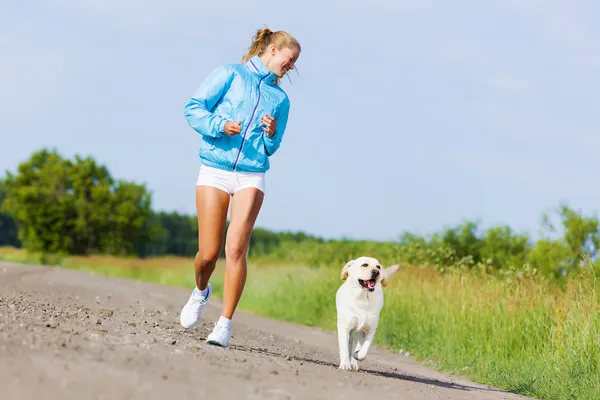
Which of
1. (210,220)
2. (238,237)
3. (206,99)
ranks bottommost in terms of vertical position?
(238,237)

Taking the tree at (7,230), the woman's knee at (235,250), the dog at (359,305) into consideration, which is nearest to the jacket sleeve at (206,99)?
the woman's knee at (235,250)

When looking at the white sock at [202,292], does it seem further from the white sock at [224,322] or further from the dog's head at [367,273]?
the dog's head at [367,273]

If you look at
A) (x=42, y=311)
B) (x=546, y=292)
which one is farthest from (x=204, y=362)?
(x=546, y=292)

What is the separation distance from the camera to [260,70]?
692cm

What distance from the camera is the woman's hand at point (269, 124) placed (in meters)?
6.59

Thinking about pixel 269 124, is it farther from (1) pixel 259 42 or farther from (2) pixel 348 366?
(2) pixel 348 366

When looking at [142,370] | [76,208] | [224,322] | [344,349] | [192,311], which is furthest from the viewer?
[76,208]

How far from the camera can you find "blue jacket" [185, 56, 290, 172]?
6691 mm

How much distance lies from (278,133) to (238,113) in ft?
1.27

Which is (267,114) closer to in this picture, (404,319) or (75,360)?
(75,360)

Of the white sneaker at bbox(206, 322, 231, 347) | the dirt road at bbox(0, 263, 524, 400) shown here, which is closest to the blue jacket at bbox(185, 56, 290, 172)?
the white sneaker at bbox(206, 322, 231, 347)

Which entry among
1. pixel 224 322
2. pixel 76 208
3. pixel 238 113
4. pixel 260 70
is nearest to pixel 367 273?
pixel 224 322

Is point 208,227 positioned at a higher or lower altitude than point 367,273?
higher

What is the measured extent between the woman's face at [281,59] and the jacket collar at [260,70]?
43mm
